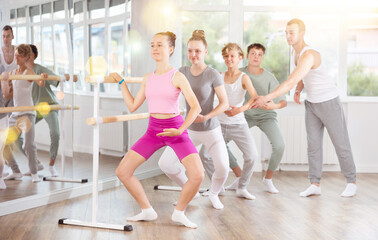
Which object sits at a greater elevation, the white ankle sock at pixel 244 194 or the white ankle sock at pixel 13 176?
the white ankle sock at pixel 13 176

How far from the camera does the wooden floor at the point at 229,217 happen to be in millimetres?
3131

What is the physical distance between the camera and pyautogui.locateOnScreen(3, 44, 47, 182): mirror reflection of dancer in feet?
11.8

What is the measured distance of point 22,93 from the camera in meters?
3.69

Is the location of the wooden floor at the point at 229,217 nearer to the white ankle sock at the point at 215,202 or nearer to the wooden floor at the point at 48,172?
the white ankle sock at the point at 215,202

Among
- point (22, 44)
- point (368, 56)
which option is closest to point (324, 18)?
point (368, 56)

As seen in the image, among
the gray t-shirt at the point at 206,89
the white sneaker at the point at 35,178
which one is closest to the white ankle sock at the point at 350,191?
the gray t-shirt at the point at 206,89

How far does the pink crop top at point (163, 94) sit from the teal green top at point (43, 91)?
1.03m

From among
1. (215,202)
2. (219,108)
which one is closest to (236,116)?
(219,108)

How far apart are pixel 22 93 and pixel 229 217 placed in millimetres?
1697

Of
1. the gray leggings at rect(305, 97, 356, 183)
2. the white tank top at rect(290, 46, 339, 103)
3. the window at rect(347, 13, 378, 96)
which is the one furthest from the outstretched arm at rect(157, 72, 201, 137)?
the window at rect(347, 13, 378, 96)

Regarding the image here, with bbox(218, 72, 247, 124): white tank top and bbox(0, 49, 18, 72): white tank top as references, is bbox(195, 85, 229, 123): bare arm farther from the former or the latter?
bbox(0, 49, 18, 72): white tank top

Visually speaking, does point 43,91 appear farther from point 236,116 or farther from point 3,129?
point 236,116

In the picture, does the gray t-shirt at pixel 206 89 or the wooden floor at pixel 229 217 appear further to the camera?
the gray t-shirt at pixel 206 89

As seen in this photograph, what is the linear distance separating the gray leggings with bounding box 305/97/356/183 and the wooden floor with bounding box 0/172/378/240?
251 millimetres
